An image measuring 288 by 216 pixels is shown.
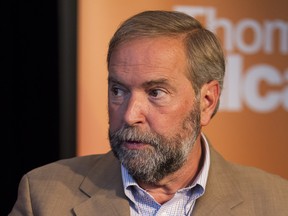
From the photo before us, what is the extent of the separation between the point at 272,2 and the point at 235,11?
0.18 meters

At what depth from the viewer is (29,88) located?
357cm

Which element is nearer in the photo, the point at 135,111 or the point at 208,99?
the point at 135,111

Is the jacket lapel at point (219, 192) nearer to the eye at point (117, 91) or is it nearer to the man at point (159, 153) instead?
the man at point (159, 153)

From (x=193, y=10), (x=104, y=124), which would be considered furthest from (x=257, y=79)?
(x=104, y=124)

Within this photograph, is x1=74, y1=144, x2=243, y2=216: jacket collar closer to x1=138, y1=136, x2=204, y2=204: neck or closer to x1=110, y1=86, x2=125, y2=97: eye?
x1=138, y1=136, x2=204, y2=204: neck

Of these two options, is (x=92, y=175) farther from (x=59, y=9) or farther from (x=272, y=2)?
(x=272, y=2)

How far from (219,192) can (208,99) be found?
30cm

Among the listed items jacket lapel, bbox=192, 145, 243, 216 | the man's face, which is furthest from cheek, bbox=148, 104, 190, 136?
jacket lapel, bbox=192, 145, 243, 216

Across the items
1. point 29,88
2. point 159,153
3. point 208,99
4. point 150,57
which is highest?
point 150,57

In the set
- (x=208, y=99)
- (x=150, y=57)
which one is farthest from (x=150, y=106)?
(x=208, y=99)

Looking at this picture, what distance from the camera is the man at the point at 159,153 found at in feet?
6.98

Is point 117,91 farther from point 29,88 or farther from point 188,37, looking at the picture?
point 29,88

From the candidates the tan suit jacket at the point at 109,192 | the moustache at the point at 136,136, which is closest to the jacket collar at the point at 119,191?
the tan suit jacket at the point at 109,192

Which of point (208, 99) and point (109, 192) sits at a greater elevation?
point (208, 99)
